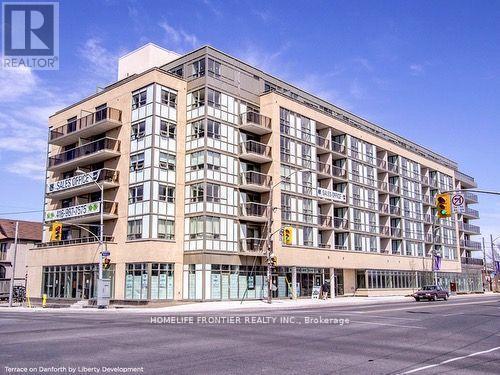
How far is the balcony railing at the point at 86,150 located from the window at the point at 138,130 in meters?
1.97

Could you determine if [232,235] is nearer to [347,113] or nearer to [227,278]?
[227,278]

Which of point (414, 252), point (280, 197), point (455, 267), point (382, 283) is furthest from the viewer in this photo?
point (455, 267)

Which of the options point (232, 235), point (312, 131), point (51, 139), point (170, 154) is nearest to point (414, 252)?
point (312, 131)

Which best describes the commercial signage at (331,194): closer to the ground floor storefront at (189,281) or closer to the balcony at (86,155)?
the ground floor storefront at (189,281)

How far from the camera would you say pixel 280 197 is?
47.8m

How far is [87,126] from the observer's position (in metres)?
47.1

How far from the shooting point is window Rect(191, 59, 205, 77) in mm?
45594

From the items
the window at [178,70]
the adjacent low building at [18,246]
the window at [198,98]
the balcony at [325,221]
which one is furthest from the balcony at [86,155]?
the balcony at [325,221]

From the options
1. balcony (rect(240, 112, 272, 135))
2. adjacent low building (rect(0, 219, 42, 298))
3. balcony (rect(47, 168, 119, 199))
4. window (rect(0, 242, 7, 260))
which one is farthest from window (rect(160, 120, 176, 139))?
window (rect(0, 242, 7, 260))

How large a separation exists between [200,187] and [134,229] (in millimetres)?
6447

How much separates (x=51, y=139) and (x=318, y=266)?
1168 inches

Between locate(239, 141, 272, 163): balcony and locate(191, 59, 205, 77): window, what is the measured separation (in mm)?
7312

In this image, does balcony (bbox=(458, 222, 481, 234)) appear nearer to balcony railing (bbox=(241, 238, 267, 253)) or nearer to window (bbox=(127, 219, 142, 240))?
balcony railing (bbox=(241, 238, 267, 253))

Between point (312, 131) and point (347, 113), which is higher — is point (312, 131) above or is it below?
below
